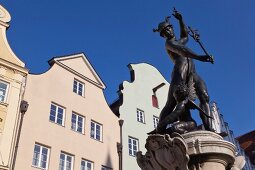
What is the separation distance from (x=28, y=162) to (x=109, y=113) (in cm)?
659

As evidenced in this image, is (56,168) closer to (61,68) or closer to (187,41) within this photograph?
(61,68)

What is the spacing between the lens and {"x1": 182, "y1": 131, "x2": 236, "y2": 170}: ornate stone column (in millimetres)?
5223

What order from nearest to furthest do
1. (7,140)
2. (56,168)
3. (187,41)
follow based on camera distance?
(187,41), (7,140), (56,168)

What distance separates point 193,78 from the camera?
6.73 meters

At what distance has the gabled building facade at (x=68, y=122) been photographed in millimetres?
16188

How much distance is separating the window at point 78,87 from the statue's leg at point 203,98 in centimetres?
1371

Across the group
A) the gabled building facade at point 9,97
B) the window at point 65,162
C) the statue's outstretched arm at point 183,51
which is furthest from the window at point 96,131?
the statue's outstretched arm at point 183,51

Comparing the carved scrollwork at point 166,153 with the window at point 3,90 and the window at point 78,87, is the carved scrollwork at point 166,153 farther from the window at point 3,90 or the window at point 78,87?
the window at point 78,87

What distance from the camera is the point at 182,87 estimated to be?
6281mm

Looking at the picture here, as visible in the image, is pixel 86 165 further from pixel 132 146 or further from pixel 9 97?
pixel 9 97

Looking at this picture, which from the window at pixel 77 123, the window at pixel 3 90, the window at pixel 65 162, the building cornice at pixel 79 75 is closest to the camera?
the window at pixel 3 90

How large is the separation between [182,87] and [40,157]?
11.3 metres

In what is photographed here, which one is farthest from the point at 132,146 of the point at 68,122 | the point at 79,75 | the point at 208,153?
the point at 208,153

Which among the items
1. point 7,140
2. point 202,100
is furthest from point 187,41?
point 7,140
